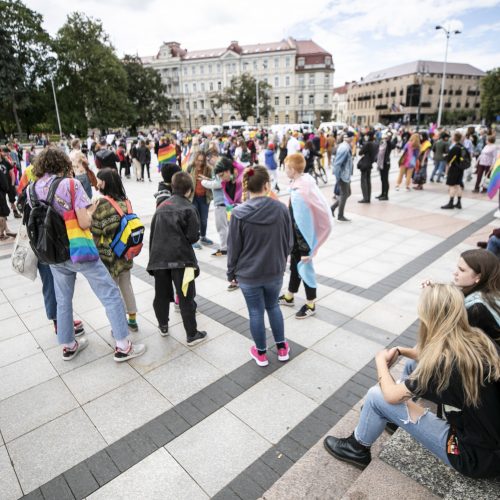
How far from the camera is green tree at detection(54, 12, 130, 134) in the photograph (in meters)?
42.7

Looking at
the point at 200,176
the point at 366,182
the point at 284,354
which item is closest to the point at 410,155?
the point at 366,182

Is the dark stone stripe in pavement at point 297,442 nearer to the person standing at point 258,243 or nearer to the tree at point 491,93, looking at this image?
the person standing at point 258,243

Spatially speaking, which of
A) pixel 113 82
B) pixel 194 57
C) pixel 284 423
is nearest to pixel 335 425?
pixel 284 423

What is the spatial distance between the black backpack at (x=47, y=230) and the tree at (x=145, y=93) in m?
64.5

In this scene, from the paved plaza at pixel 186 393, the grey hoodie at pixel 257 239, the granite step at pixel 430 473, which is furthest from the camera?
the grey hoodie at pixel 257 239

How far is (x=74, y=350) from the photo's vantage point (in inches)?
146

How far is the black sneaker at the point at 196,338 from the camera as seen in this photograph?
3.88 m

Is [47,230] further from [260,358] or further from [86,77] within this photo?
[86,77]

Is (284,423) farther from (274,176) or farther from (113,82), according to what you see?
(113,82)

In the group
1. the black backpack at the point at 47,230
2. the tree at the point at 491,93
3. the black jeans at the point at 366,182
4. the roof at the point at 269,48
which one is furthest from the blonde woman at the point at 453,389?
the roof at the point at 269,48

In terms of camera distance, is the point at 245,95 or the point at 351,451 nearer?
the point at 351,451

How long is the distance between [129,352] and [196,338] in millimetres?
687

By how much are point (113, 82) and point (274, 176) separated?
41.8m

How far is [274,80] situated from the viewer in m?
81.6
